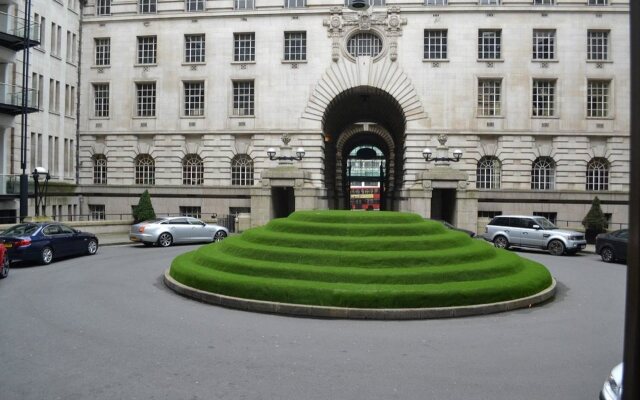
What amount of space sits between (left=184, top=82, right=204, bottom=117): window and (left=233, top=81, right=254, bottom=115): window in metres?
2.78

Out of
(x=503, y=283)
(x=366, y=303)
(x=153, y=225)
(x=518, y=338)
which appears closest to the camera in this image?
(x=518, y=338)

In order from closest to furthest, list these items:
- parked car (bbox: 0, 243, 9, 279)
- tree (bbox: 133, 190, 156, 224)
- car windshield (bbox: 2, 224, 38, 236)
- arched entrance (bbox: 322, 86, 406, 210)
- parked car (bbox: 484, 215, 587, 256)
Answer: parked car (bbox: 0, 243, 9, 279) < car windshield (bbox: 2, 224, 38, 236) < parked car (bbox: 484, 215, 587, 256) < tree (bbox: 133, 190, 156, 224) < arched entrance (bbox: 322, 86, 406, 210)

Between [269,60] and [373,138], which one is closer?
[269,60]

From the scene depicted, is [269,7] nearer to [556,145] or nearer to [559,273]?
[556,145]

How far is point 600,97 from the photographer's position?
38656 millimetres

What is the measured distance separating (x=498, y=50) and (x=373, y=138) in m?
27.4

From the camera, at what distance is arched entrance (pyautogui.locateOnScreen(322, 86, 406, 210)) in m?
41.6

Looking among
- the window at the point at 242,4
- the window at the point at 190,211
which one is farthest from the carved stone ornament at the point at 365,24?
the window at the point at 190,211

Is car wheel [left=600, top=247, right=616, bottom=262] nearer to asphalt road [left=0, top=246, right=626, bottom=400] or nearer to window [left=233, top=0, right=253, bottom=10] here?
asphalt road [left=0, top=246, right=626, bottom=400]

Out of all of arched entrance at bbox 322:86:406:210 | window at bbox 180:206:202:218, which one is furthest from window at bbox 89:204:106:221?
arched entrance at bbox 322:86:406:210

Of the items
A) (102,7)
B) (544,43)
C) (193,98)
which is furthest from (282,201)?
(544,43)

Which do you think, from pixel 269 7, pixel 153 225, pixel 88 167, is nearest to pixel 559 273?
pixel 153 225

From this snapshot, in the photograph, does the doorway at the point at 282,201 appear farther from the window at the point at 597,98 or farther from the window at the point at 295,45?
the window at the point at 597,98

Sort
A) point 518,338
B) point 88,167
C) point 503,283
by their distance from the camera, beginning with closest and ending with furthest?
1. point 518,338
2. point 503,283
3. point 88,167
